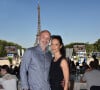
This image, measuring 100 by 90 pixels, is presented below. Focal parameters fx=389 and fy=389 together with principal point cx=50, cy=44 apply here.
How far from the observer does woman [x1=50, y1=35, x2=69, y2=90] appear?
16.5 feet

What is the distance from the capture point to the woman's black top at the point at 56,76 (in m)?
5.04

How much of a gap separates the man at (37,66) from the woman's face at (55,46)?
22cm

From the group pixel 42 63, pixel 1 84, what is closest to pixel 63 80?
pixel 42 63

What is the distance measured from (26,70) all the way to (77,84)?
527cm

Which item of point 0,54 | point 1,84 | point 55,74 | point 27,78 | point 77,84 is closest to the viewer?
point 27,78

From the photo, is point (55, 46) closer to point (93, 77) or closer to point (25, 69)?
point (25, 69)

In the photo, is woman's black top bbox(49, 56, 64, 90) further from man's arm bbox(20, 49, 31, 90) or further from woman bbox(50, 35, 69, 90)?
man's arm bbox(20, 49, 31, 90)

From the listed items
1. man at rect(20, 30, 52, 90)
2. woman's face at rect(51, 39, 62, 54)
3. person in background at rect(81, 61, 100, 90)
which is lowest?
person in background at rect(81, 61, 100, 90)

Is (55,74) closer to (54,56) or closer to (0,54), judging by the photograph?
(54,56)

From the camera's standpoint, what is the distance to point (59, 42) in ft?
16.7

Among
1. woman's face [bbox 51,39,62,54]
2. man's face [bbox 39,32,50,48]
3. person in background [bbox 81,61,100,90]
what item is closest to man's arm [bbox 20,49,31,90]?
man's face [bbox 39,32,50,48]

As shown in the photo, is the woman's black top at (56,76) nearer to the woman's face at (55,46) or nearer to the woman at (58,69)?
the woman at (58,69)

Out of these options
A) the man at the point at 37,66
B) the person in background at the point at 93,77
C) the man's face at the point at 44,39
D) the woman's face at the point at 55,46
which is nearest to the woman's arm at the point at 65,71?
the woman's face at the point at 55,46

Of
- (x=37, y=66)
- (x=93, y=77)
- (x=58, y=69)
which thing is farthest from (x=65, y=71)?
(x=93, y=77)
